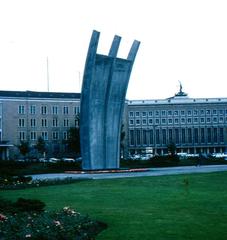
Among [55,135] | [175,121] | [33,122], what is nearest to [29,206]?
[33,122]

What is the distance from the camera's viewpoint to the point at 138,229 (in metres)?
11.6

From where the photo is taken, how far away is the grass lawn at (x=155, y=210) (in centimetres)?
1112

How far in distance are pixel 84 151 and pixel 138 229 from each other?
89.9ft

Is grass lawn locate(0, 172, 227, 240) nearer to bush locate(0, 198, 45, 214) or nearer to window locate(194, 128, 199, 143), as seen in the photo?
bush locate(0, 198, 45, 214)

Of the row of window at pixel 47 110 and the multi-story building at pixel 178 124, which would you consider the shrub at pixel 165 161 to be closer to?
the row of window at pixel 47 110

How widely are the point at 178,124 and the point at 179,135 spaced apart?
89.7 inches

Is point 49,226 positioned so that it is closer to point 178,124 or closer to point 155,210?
point 155,210

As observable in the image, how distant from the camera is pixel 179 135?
102 m

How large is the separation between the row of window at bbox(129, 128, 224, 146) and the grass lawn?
258ft

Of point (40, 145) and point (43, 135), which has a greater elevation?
point (43, 135)

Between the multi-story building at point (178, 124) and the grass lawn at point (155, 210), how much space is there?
78.2 metres

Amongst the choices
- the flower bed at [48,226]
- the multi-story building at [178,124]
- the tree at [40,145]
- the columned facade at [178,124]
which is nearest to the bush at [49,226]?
the flower bed at [48,226]

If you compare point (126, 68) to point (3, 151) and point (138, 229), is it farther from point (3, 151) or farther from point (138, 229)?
point (3, 151)

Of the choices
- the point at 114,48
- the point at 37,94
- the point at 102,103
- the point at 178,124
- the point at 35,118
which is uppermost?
the point at 37,94
